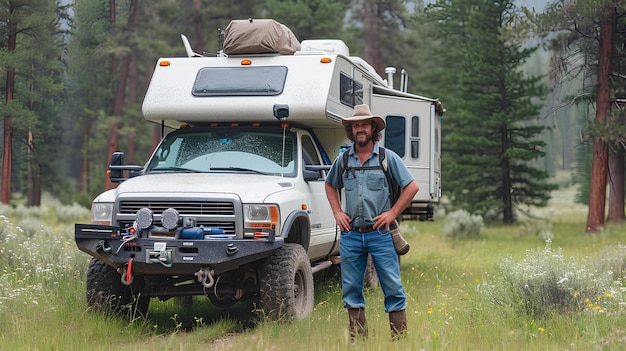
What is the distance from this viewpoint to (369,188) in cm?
672

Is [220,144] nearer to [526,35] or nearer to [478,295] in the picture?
[478,295]

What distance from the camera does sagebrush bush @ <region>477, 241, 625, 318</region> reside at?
7797 millimetres

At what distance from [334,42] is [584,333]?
22.2 ft

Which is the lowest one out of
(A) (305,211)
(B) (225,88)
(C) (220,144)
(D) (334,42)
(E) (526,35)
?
(A) (305,211)

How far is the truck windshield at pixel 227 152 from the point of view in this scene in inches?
355

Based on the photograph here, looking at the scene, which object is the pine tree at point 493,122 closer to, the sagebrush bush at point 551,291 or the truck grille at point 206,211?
the sagebrush bush at point 551,291

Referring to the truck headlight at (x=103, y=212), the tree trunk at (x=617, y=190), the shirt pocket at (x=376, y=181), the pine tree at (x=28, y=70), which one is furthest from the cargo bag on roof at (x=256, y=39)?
the tree trunk at (x=617, y=190)

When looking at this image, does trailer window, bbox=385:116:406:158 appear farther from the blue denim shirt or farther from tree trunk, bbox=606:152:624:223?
tree trunk, bbox=606:152:624:223

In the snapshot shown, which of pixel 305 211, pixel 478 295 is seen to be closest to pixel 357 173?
pixel 305 211

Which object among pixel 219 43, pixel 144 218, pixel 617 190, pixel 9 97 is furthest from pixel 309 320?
pixel 617 190

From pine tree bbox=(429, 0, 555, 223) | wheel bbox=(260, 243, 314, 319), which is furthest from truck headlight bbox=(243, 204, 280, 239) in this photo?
pine tree bbox=(429, 0, 555, 223)

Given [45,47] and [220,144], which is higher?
[45,47]

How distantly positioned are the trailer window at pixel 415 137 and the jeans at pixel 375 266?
232 inches

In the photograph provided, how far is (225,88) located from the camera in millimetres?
9375
